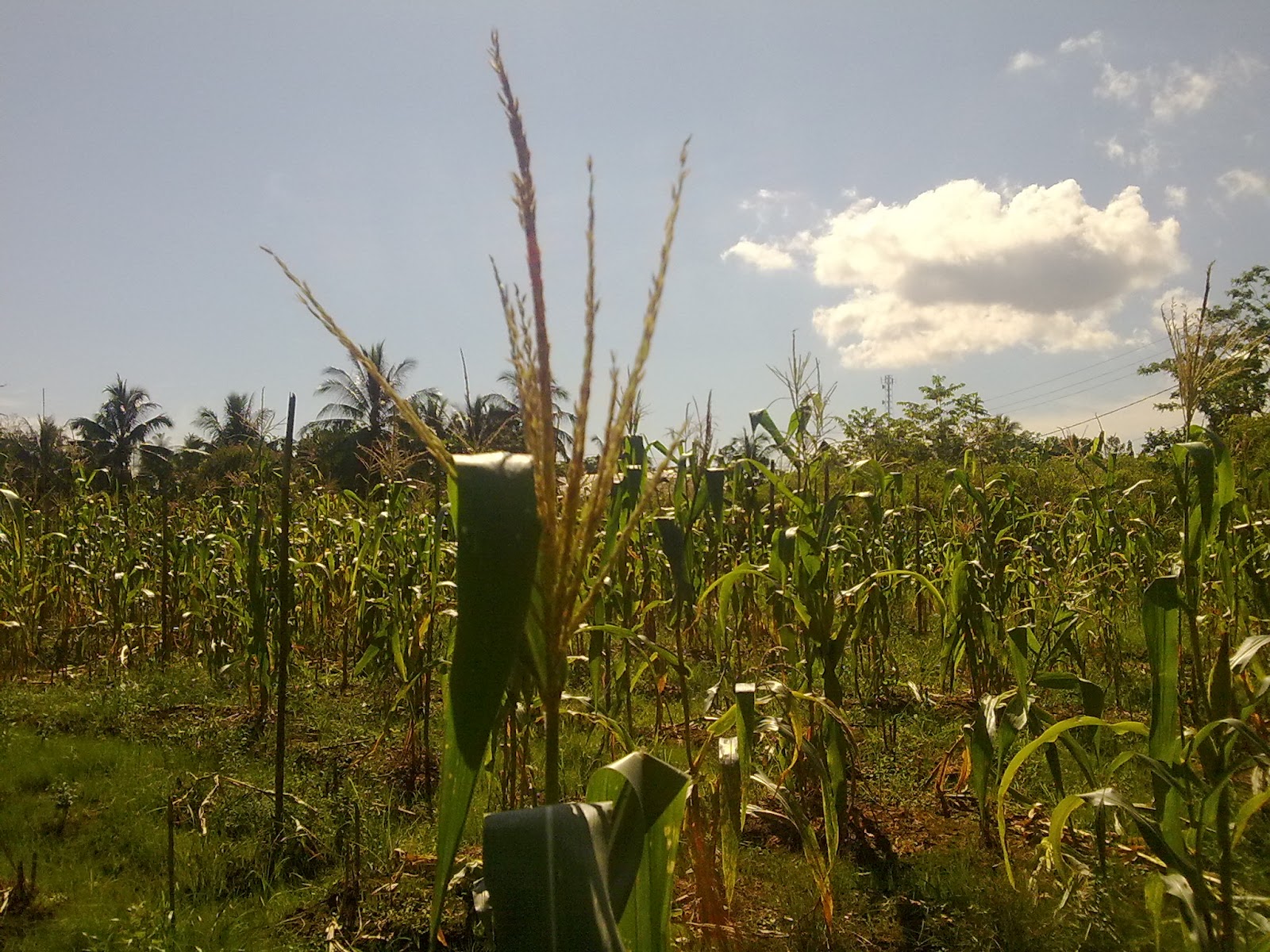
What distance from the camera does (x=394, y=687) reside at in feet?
13.5

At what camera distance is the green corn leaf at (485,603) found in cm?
80

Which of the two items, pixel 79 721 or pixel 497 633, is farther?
pixel 79 721

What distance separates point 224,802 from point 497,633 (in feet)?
8.13

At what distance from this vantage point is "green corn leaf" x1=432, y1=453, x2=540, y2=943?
80cm

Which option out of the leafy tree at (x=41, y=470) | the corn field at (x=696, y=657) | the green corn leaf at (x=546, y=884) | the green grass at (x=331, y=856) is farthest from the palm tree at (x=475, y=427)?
the leafy tree at (x=41, y=470)

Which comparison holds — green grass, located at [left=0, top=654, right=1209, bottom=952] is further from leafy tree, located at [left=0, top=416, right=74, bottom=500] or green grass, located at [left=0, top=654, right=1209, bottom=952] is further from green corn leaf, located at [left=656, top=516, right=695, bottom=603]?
leafy tree, located at [left=0, top=416, right=74, bottom=500]

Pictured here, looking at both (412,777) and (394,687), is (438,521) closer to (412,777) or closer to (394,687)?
(412,777)

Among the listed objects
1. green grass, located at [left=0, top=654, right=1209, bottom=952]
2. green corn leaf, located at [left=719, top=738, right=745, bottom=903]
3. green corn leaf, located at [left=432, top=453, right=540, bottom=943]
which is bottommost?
green grass, located at [left=0, top=654, right=1209, bottom=952]

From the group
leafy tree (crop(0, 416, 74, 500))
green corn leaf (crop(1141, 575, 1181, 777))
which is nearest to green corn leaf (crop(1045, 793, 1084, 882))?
green corn leaf (crop(1141, 575, 1181, 777))

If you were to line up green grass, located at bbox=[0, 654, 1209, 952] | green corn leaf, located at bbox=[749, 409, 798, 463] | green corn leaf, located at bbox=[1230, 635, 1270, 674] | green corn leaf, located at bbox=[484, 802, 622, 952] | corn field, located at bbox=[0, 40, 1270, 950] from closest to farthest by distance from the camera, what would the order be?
green corn leaf, located at bbox=[484, 802, 622, 952]
corn field, located at bbox=[0, 40, 1270, 950]
green corn leaf, located at bbox=[1230, 635, 1270, 674]
green grass, located at bbox=[0, 654, 1209, 952]
green corn leaf, located at bbox=[749, 409, 798, 463]

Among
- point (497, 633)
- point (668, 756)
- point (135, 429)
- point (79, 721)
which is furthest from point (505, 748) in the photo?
point (135, 429)

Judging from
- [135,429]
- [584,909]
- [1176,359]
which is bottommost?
[584,909]

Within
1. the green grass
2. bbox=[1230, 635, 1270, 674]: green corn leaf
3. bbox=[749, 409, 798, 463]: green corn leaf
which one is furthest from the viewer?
bbox=[749, 409, 798, 463]: green corn leaf

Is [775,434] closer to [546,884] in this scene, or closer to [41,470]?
[546,884]
